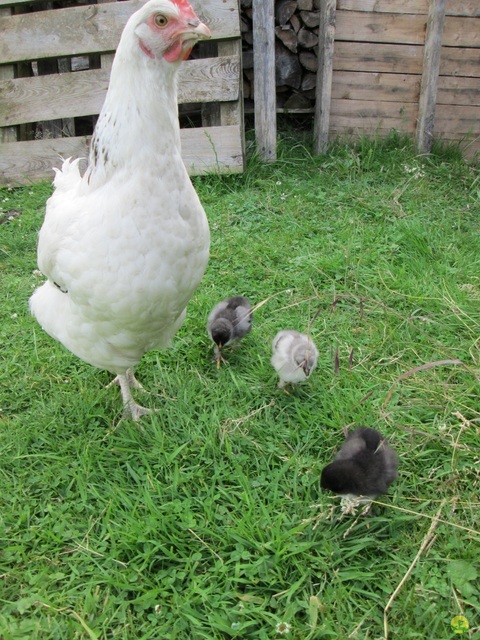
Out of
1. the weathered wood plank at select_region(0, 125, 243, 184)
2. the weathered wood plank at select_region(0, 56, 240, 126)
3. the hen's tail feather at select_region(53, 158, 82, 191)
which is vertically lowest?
the weathered wood plank at select_region(0, 125, 243, 184)

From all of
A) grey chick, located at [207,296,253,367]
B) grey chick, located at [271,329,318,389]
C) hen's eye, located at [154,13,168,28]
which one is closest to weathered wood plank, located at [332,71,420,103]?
grey chick, located at [207,296,253,367]

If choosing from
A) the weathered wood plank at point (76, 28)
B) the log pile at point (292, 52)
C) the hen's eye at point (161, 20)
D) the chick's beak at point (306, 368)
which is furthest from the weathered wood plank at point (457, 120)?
the hen's eye at point (161, 20)

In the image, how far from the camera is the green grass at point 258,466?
1.74 meters

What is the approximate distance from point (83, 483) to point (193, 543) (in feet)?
1.98

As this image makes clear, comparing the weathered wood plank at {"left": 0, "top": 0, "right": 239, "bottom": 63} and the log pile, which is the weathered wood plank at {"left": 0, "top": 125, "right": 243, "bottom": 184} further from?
the log pile

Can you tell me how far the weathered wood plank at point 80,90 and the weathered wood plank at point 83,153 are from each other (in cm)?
25

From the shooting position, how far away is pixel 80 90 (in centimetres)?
482

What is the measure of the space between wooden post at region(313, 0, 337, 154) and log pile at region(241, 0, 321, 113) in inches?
16.7

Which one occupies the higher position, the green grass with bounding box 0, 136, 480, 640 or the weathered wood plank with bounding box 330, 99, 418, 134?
the weathered wood plank with bounding box 330, 99, 418, 134

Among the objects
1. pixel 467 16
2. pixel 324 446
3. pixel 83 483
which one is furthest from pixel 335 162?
pixel 83 483

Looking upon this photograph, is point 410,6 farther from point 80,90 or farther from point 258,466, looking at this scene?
point 258,466

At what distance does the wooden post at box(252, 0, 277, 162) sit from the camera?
4.54m

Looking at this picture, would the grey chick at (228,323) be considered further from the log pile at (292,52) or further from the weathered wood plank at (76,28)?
the log pile at (292,52)

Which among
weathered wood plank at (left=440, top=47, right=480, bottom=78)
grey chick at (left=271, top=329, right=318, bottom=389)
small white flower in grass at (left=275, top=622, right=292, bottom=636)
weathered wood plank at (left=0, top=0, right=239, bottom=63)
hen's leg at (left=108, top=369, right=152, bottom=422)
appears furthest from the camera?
weathered wood plank at (left=440, top=47, right=480, bottom=78)
